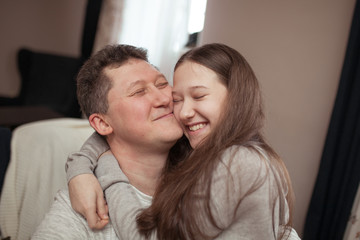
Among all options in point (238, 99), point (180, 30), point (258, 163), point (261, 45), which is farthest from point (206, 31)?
point (258, 163)

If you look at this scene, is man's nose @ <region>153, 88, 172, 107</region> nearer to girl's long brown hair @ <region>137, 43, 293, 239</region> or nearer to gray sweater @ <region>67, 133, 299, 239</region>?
girl's long brown hair @ <region>137, 43, 293, 239</region>

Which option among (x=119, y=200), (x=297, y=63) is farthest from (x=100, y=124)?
(x=297, y=63)

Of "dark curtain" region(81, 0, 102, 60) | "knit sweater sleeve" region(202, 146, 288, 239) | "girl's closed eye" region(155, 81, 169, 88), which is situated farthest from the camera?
"dark curtain" region(81, 0, 102, 60)

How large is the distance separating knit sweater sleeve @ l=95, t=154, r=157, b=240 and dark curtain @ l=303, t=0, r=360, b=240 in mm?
1253

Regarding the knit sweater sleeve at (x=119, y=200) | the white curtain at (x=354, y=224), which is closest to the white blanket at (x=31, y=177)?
the knit sweater sleeve at (x=119, y=200)

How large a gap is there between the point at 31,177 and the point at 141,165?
825 mm

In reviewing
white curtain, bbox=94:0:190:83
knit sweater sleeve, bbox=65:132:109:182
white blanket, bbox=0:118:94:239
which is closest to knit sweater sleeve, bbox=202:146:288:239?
knit sweater sleeve, bbox=65:132:109:182

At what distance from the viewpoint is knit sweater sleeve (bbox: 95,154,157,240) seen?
0.88m

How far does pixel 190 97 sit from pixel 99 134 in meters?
0.54

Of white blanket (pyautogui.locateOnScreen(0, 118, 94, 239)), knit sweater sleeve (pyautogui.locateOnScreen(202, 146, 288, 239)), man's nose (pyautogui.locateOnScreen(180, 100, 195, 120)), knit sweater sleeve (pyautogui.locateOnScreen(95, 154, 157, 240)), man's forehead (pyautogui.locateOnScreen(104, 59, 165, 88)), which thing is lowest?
white blanket (pyautogui.locateOnScreen(0, 118, 94, 239))

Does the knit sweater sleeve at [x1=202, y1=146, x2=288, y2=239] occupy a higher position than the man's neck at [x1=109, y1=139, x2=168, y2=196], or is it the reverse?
the knit sweater sleeve at [x1=202, y1=146, x2=288, y2=239]

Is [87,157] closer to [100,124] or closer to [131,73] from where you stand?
[100,124]

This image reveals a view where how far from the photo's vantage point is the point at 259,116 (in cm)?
102

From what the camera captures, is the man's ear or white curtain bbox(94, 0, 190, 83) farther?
white curtain bbox(94, 0, 190, 83)
